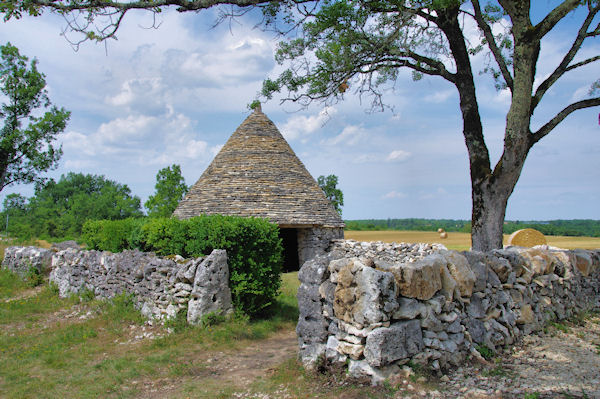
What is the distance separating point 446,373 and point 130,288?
23.5 feet

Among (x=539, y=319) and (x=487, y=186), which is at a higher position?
(x=487, y=186)

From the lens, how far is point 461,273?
5.06 m

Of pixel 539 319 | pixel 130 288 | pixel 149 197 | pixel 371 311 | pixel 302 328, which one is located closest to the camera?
pixel 371 311

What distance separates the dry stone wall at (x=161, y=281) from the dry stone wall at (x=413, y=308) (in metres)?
2.72

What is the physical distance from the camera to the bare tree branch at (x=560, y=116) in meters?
8.71

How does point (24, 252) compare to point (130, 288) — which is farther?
point (24, 252)

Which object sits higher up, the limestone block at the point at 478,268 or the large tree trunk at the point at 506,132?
the large tree trunk at the point at 506,132

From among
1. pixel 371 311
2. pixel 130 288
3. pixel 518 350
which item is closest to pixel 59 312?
pixel 130 288

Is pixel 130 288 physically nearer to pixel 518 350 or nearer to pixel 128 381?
pixel 128 381

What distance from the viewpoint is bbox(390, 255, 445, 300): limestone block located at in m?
4.52

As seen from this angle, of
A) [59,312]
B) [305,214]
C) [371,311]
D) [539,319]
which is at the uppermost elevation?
[305,214]

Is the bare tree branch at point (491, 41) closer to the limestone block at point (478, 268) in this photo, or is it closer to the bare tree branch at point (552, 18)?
the bare tree branch at point (552, 18)

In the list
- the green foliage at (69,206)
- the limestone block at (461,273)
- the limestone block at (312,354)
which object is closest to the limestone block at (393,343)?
the limestone block at (312,354)

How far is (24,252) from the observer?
A: 15.0 metres
